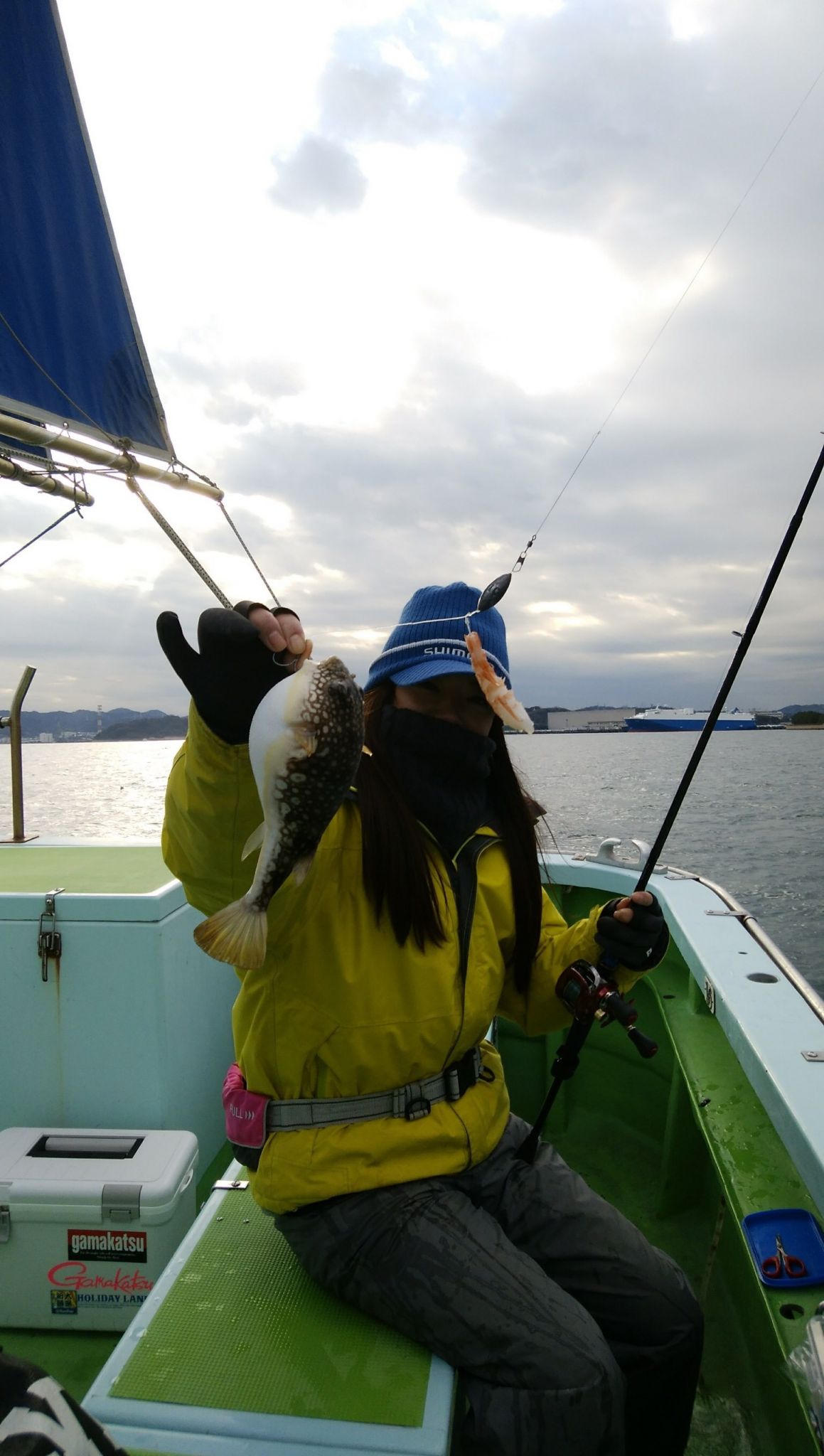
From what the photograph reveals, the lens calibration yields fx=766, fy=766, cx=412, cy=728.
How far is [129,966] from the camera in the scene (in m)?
3.11

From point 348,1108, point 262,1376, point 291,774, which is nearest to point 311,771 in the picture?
point 291,774

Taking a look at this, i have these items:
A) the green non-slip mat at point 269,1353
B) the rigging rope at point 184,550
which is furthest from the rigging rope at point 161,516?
the green non-slip mat at point 269,1353

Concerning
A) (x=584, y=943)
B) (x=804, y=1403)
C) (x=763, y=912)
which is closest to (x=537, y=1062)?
(x=584, y=943)

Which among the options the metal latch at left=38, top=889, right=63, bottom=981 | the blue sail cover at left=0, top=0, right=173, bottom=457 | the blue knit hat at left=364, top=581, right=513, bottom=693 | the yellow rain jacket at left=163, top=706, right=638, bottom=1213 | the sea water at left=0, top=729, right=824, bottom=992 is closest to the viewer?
the yellow rain jacket at left=163, top=706, right=638, bottom=1213

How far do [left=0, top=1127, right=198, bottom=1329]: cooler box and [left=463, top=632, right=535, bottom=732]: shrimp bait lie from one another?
2.06 meters

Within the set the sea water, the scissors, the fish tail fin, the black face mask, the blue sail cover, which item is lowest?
the sea water

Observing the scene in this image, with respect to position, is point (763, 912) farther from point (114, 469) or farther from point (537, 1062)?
point (114, 469)

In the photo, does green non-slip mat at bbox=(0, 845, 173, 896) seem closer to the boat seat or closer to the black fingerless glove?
the boat seat

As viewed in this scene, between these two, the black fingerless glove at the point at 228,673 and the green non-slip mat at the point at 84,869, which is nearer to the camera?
the black fingerless glove at the point at 228,673

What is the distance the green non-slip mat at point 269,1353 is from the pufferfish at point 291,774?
1017mm

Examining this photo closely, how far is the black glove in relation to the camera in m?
2.40

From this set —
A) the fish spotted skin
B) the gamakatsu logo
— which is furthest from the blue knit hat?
the gamakatsu logo

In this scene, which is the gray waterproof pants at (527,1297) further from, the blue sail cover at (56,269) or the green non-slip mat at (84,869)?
the blue sail cover at (56,269)

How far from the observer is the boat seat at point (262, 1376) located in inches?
64.7
